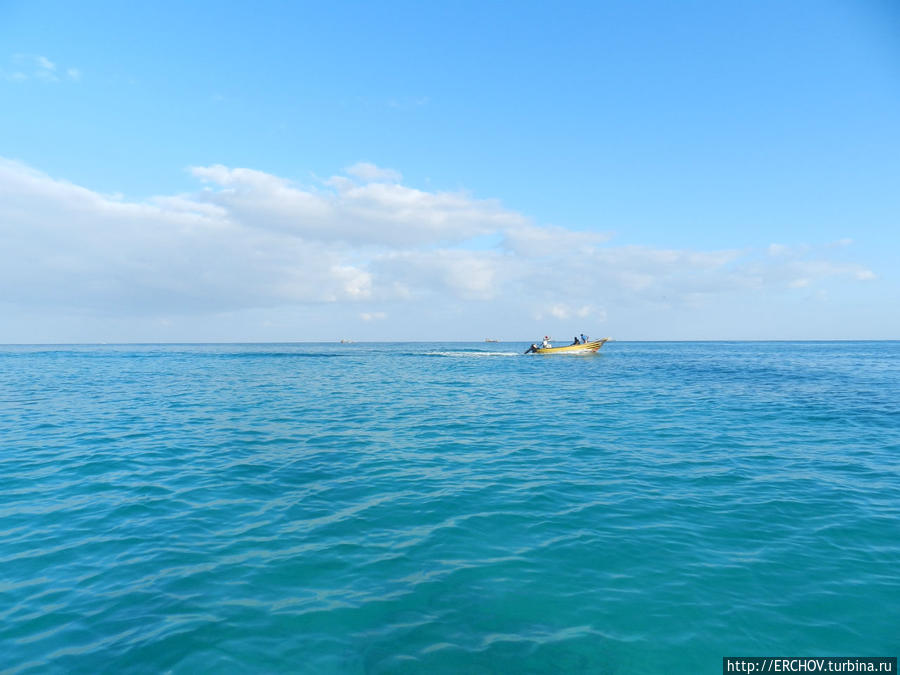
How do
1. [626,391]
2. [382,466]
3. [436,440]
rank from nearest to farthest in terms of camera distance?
[382,466] → [436,440] → [626,391]

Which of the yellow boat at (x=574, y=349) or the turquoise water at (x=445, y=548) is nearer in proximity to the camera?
the turquoise water at (x=445, y=548)

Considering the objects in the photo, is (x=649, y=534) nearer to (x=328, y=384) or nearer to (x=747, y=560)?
(x=747, y=560)

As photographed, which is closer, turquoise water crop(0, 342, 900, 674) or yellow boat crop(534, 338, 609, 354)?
turquoise water crop(0, 342, 900, 674)

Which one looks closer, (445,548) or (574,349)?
(445,548)

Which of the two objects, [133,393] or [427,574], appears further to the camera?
[133,393]

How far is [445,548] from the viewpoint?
28.4 ft

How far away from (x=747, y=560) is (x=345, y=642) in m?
7.25

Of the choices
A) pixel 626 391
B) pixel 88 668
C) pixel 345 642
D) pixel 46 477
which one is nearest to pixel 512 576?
pixel 345 642

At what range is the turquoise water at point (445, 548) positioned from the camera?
6043 mm

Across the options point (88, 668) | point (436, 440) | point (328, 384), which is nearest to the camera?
point (88, 668)

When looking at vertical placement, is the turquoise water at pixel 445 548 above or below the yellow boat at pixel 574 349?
below

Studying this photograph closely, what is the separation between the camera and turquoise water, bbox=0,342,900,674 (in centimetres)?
604

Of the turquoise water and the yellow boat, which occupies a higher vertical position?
the yellow boat

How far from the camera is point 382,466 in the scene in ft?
46.5
